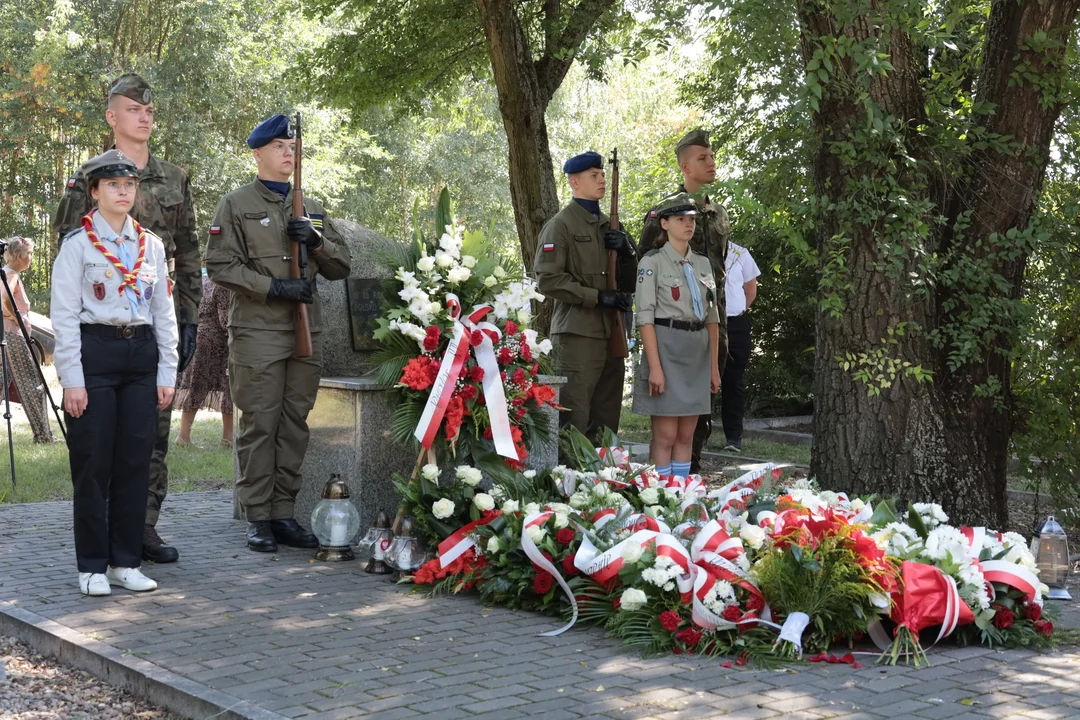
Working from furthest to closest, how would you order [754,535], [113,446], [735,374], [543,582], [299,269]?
1. [735,374]
2. [299,269]
3. [113,446]
4. [543,582]
5. [754,535]

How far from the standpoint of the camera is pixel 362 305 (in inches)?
310

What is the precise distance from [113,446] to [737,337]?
6612 mm

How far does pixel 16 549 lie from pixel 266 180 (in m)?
2.55

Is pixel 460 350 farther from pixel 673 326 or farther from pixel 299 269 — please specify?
pixel 673 326

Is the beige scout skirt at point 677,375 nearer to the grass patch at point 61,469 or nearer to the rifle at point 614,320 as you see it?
the rifle at point 614,320

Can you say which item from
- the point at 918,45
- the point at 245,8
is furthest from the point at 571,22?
the point at 245,8

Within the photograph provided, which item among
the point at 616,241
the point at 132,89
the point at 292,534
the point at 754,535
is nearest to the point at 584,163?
the point at 616,241

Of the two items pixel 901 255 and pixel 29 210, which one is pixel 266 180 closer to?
pixel 901 255

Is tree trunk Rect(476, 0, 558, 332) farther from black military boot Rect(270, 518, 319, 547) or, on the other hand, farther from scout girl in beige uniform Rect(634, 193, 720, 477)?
black military boot Rect(270, 518, 319, 547)

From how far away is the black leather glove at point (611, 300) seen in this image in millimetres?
7742

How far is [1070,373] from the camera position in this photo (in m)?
7.78

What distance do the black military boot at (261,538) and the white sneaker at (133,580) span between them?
1011 mm

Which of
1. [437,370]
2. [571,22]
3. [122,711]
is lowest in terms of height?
[122,711]

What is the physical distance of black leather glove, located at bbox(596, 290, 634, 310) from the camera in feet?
25.4
